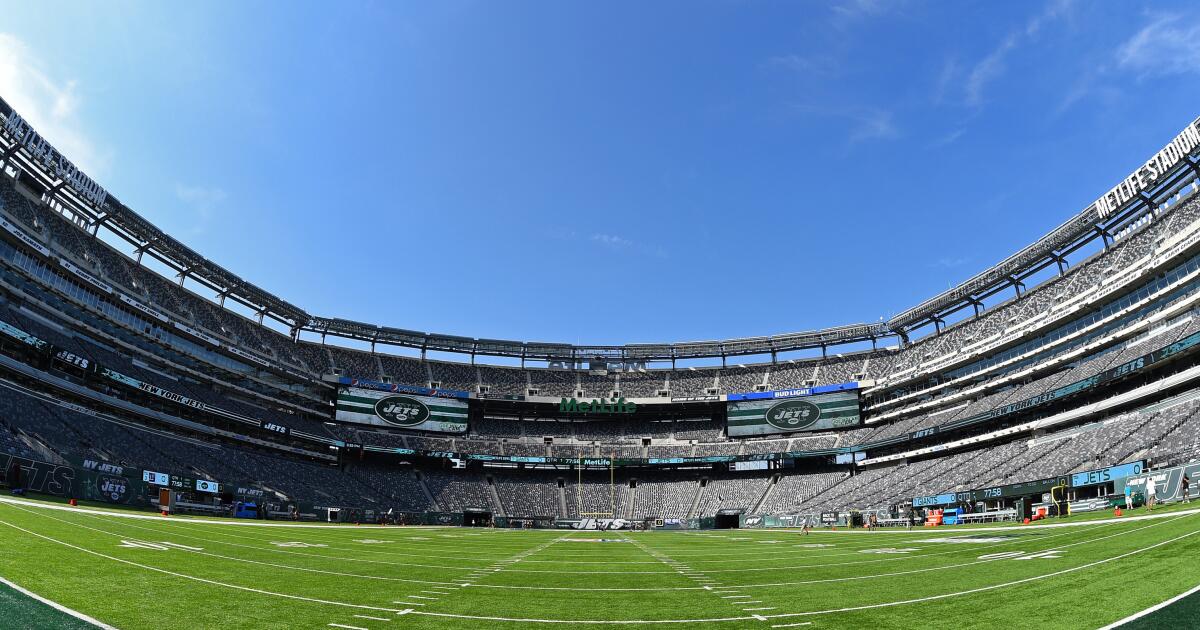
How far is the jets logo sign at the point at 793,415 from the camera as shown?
77062 mm

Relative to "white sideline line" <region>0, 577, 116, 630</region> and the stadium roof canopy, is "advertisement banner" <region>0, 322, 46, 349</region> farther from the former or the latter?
"white sideline line" <region>0, 577, 116, 630</region>

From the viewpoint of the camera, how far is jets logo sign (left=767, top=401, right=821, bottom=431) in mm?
77062

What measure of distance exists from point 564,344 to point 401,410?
24.0 meters

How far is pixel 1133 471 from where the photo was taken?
1351 inches

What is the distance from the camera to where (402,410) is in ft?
258

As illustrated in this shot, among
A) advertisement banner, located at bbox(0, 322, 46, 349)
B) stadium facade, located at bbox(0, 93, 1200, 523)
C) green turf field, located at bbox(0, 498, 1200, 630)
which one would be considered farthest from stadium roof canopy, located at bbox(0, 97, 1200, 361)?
green turf field, located at bbox(0, 498, 1200, 630)

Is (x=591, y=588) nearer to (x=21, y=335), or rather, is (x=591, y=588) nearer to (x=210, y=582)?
(x=210, y=582)

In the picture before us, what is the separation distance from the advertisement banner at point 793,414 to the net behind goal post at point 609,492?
53.4ft

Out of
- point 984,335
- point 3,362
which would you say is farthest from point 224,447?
point 984,335

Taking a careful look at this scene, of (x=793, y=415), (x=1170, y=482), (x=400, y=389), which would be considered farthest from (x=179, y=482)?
(x=793, y=415)

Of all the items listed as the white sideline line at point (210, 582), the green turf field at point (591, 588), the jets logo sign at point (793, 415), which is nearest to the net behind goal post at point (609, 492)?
the jets logo sign at point (793, 415)

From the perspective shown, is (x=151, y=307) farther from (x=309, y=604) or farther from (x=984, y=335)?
(x=984, y=335)

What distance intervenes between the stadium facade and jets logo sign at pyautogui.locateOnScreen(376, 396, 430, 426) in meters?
0.36

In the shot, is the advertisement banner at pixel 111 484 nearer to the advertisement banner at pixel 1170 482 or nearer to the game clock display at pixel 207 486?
the game clock display at pixel 207 486
